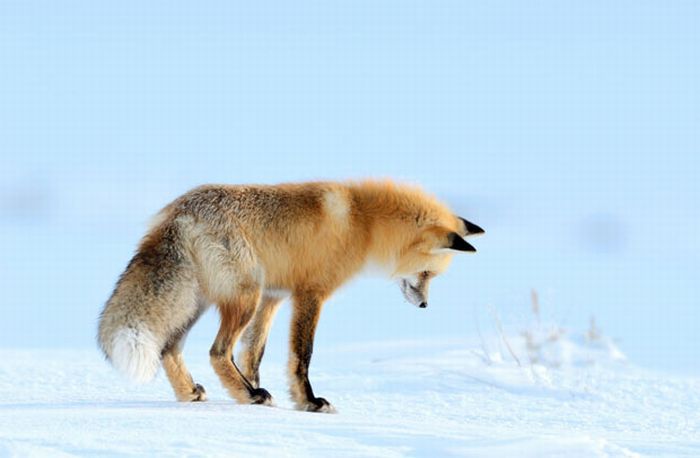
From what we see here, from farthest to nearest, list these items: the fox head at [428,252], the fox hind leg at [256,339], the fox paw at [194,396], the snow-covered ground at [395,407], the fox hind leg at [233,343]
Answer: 1. the fox head at [428,252]
2. the fox hind leg at [256,339]
3. the fox paw at [194,396]
4. the fox hind leg at [233,343]
5. the snow-covered ground at [395,407]

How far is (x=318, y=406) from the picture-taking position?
6.11 metres

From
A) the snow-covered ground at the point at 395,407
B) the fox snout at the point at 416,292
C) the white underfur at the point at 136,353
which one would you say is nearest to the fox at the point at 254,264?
the white underfur at the point at 136,353

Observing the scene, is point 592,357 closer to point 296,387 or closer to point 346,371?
point 346,371

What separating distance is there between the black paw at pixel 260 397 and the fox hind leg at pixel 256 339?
0.53 m

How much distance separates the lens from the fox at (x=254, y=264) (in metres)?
5.82

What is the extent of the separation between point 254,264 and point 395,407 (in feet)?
6.47

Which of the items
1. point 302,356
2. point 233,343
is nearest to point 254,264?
point 233,343

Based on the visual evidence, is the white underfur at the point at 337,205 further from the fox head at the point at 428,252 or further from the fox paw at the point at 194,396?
the fox paw at the point at 194,396

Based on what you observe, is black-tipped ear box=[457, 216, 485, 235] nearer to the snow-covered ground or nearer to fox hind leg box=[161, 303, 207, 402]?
the snow-covered ground

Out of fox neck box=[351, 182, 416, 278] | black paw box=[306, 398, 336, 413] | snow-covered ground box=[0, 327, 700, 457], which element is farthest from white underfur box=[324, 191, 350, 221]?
snow-covered ground box=[0, 327, 700, 457]

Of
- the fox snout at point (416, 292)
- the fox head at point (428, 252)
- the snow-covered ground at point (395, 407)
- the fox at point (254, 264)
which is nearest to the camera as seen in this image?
the snow-covered ground at point (395, 407)

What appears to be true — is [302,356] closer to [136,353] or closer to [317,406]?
[317,406]

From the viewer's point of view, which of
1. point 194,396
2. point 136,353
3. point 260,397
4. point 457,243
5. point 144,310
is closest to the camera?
point 136,353

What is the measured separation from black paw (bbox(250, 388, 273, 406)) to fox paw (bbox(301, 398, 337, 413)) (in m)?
0.24
